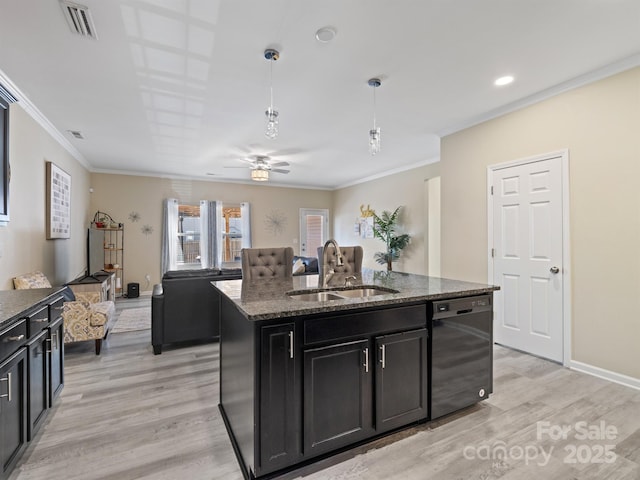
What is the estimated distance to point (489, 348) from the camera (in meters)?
2.30

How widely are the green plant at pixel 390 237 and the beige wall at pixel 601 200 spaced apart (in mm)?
3107

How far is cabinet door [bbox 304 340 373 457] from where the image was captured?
1656mm

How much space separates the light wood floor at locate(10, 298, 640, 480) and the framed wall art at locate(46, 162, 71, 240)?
7.49 ft

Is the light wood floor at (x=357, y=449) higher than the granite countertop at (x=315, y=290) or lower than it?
lower

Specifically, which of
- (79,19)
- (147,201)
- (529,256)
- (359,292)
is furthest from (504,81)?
(147,201)

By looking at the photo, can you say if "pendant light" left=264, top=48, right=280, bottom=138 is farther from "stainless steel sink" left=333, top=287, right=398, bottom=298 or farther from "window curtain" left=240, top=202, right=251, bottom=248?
"window curtain" left=240, top=202, right=251, bottom=248

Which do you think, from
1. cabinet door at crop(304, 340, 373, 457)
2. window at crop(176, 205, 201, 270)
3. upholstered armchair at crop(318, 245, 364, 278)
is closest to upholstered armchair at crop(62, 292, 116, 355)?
upholstered armchair at crop(318, 245, 364, 278)

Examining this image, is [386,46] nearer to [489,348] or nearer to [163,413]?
[489,348]

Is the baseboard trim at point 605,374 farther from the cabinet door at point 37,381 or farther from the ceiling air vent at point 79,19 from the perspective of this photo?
the ceiling air vent at point 79,19

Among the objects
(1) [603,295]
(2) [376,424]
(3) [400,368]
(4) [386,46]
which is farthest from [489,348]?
(4) [386,46]

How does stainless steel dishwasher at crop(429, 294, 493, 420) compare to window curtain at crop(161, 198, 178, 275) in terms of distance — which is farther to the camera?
window curtain at crop(161, 198, 178, 275)

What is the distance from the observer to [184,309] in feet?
11.6

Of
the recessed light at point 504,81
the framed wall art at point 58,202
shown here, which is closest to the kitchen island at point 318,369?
the recessed light at point 504,81

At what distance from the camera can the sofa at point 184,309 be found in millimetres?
3443
